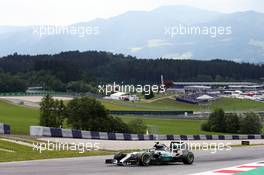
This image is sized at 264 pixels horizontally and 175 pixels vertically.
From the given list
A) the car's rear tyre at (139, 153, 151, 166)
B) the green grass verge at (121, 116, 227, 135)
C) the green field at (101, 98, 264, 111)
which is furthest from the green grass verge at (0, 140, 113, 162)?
the green field at (101, 98, 264, 111)

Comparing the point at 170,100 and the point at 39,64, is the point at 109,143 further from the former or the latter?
the point at 39,64

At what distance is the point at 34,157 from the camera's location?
25.0 m

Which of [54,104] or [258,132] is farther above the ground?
[54,104]

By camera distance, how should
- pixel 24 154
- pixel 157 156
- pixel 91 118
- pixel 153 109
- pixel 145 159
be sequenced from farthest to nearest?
pixel 153 109, pixel 91 118, pixel 24 154, pixel 157 156, pixel 145 159

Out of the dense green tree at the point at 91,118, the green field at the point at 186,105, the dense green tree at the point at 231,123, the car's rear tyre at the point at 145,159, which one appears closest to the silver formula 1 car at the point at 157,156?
the car's rear tyre at the point at 145,159

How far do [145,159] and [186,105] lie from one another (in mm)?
110830

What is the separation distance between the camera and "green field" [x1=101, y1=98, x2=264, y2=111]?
355 ft

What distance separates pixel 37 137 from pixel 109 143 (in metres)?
6.13

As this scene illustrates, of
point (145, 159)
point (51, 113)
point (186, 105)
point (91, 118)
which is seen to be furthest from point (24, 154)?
point (186, 105)

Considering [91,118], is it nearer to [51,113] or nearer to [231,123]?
[51,113]

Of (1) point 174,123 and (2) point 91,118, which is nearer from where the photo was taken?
(2) point 91,118

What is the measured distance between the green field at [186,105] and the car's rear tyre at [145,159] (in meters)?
81.0

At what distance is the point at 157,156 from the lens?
70.4 feet

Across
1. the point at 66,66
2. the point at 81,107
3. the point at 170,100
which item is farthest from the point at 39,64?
the point at 81,107
